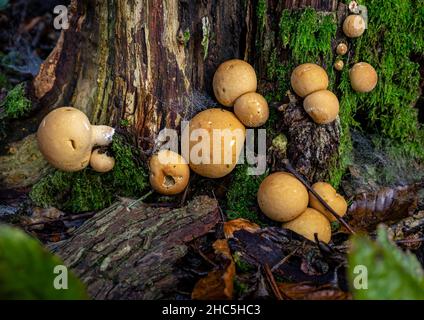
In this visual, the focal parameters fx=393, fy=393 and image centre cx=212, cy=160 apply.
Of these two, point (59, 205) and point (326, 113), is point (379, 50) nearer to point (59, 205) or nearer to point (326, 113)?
point (326, 113)

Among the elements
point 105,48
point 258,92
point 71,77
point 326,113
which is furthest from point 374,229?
point 71,77

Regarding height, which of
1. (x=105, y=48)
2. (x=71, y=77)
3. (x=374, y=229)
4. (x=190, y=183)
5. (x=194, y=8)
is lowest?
(x=374, y=229)

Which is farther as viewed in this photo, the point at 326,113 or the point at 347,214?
the point at 347,214

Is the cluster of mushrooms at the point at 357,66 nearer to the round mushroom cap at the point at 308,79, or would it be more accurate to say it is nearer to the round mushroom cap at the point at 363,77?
the round mushroom cap at the point at 363,77

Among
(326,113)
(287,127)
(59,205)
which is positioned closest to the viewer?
(326,113)

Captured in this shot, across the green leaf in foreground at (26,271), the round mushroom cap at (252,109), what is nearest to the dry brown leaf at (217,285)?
the green leaf in foreground at (26,271)

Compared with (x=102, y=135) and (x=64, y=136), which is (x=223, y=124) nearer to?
(x=102, y=135)
